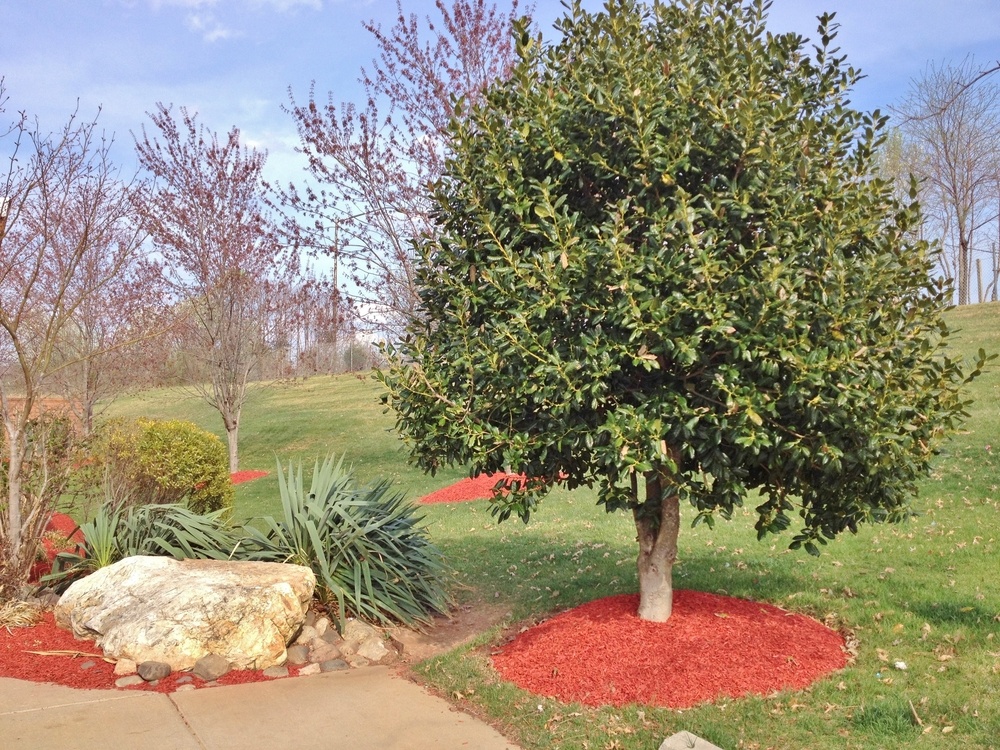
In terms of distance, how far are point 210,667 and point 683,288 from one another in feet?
13.9

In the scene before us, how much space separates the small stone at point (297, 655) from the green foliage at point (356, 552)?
1.34ft

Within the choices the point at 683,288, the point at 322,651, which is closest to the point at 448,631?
the point at 322,651

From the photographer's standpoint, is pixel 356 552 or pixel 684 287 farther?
pixel 356 552

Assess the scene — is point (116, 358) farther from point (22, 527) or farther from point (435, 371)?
point (435, 371)

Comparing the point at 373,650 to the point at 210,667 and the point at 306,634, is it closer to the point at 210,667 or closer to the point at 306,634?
the point at 306,634

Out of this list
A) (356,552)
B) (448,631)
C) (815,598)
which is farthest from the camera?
(356,552)

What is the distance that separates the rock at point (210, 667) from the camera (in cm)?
582

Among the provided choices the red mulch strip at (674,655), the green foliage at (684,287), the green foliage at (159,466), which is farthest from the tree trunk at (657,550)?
the green foliage at (159,466)

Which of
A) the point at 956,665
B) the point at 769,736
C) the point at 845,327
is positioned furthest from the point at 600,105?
the point at 956,665

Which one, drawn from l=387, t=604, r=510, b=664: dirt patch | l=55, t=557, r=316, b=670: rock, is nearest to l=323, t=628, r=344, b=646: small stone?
l=55, t=557, r=316, b=670: rock

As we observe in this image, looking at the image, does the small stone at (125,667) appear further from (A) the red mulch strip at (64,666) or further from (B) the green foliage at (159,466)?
(B) the green foliage at (159,466)

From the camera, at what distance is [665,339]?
14.7 feet

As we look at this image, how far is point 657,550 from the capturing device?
588 cm

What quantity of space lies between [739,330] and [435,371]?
1988mm
